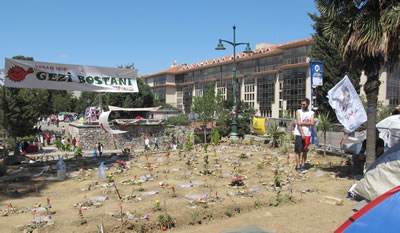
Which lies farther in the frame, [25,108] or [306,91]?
[306,91]

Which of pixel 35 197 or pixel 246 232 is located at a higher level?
pixel 246 232

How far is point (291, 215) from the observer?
499cm

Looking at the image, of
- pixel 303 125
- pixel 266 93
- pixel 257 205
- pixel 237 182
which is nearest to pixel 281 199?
pixel 257 205

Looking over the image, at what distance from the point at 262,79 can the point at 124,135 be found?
3356 cm

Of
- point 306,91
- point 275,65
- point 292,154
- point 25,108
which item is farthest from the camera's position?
point 275,65

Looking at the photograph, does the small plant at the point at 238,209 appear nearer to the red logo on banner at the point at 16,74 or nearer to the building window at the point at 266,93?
the red logo on banner at the point at 16,74

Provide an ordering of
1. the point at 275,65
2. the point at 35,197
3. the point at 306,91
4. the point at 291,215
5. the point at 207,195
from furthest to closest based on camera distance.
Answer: the point at 275,65, the point at 306,91, the point at 35,197, the point at 207,195, the point at 291,215

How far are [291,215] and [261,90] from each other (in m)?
55.3

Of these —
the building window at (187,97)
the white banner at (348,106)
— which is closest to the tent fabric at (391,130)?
the white banner at (348,106)

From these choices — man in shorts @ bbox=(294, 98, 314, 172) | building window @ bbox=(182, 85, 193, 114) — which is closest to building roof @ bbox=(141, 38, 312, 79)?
building window @ bbox=(182, 85, 193, 114)

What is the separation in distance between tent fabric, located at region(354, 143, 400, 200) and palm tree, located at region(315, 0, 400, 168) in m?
1.29

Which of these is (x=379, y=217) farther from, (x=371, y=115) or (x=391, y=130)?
(x=391, y=130)

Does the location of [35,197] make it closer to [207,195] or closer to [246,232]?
[207,195]

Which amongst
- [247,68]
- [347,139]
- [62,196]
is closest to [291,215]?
[62,196]
